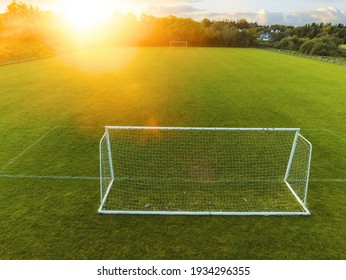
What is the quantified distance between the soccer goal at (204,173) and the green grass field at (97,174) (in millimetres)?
326

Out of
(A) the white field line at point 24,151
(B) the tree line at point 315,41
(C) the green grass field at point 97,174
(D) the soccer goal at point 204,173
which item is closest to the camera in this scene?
(C) the green grass field at point 97,174

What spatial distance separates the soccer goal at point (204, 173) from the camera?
6062mm

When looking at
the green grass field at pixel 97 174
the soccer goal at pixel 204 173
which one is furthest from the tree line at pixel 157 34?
the soccer goal at pixel 204 173

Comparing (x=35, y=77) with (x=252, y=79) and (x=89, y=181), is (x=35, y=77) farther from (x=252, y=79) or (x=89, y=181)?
(x=89, y=181)

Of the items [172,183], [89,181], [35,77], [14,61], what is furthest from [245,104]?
[14,61]

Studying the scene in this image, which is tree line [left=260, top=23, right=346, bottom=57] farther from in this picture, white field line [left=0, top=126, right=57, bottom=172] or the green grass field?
white field line [left=0, top=126, right=57, bottom=172]

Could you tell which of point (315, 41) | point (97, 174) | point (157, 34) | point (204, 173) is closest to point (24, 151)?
point (97, 174)

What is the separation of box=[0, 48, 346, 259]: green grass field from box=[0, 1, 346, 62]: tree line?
4362 cm

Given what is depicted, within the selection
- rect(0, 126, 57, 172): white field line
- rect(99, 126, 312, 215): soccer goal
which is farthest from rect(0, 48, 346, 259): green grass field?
rect(99, 126, 312, 215): soccer goal

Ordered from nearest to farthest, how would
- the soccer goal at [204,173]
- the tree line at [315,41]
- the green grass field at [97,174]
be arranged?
the green grass field at [97,174], the soccer goal at [204,173], the tree line at [315,41]

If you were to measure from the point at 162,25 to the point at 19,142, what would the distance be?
88184mm

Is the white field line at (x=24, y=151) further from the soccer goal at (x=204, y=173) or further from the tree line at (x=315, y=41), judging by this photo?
the tree line at (x=315, y=41)

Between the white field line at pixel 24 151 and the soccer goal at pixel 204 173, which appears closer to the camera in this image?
the soccer goal at pixel 204 173

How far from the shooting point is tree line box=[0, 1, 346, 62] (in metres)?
58.1
